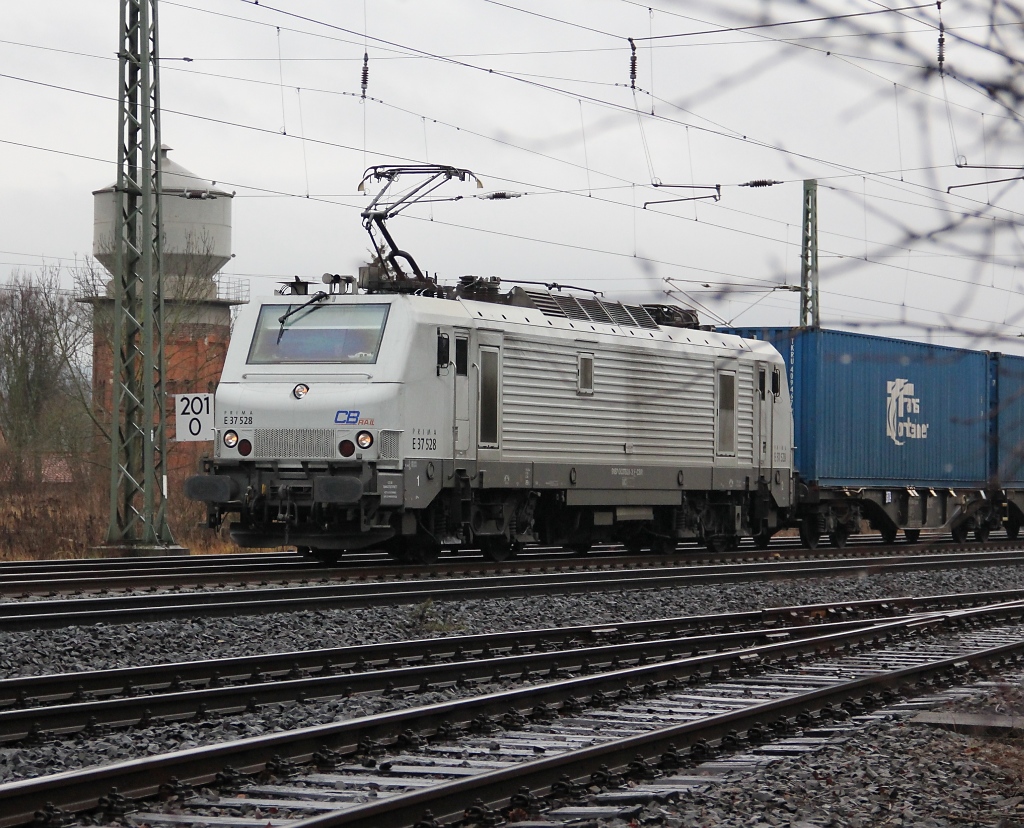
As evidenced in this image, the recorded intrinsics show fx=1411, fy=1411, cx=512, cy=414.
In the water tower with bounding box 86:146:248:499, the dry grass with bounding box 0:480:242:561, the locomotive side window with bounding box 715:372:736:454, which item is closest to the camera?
the locomotive side window with bounding box 715:372:736:454

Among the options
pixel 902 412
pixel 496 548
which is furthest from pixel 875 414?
pixel 496 548

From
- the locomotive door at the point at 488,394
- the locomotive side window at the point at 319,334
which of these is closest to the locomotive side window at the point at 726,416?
the locomotive door at the point at 488,394

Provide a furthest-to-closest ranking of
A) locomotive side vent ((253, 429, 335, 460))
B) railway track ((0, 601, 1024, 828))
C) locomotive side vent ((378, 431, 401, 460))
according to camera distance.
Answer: locomotive side vent ((253, 429, 335, 460))
locomotive side vent ((378, 431, 401, 460))
railway track ((0, 601, 1024, 828))

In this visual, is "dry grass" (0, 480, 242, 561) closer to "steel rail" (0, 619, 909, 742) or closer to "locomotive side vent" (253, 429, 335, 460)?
"locomotive side vent" (253, 429, 335, 460)

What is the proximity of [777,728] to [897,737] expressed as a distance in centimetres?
66

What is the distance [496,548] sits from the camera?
19188mm

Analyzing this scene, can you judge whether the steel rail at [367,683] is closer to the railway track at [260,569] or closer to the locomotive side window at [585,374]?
the railway track at [260,569]

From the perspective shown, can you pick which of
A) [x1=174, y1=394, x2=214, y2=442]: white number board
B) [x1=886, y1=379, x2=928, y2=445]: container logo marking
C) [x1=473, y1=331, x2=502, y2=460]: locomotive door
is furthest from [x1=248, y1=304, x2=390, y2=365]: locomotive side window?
[x1=886, y1=379, x2=928, y2=445]: container logo marking

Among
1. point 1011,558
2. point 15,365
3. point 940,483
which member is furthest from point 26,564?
point 15,365

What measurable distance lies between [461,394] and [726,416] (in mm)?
5650

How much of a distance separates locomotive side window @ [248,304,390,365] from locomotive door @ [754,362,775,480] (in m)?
7.63

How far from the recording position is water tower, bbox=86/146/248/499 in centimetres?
3506

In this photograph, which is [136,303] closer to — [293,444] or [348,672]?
[293,444]

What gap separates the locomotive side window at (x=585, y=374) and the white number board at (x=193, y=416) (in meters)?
4.92
